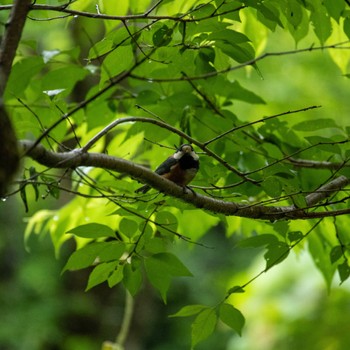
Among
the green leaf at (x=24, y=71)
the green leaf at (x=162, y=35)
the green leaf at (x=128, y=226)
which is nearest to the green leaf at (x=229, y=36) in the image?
the green leaf at (x=162, y=35)

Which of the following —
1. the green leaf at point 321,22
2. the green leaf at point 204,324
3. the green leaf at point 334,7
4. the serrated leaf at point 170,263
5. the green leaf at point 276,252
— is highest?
the green leaf at point 334,7

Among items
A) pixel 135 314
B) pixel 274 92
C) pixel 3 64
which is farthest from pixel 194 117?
pixel 135 314

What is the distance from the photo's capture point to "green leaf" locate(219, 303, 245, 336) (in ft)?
6.64

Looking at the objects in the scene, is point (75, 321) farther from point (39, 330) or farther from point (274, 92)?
point (274, 92)

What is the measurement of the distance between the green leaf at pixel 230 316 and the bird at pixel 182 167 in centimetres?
40

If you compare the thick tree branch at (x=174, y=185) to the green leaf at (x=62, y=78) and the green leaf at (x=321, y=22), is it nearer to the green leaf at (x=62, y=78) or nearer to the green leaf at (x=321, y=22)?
the green leaf at (x=321, y=22)

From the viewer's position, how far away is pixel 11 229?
948cm

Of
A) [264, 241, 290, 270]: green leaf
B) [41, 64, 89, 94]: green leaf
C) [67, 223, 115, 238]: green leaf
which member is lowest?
[264, 241, 290, 270]: green leaf

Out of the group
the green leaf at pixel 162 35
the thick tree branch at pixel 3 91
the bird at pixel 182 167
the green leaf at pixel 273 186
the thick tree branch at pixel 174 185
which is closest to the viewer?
the thick tree branch at pixel 3 91

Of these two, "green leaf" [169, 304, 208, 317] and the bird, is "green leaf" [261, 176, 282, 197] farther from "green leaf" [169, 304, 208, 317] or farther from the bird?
"green leaf" [169, 304, 208, 317]

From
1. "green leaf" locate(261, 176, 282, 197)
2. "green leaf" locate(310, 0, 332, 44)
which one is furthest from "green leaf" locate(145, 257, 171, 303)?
"green leaf" locate(310, 0, 332, 44)

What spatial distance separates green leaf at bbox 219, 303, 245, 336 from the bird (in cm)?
40

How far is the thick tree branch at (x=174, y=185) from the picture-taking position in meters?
1.40

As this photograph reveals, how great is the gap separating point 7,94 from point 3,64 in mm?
906
